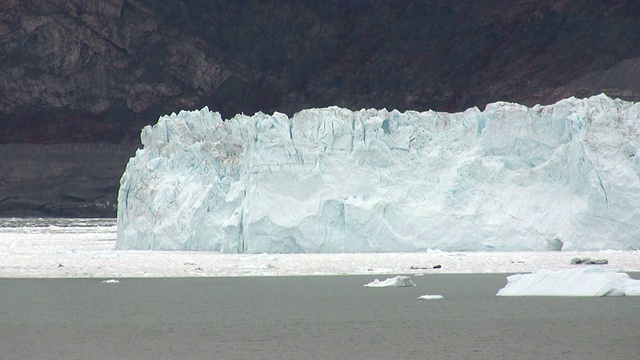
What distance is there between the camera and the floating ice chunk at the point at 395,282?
1571 centimetres

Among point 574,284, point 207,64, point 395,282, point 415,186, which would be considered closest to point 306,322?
point 395,282

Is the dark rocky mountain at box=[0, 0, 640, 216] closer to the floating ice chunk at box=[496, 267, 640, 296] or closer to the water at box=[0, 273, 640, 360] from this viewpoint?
the water at box=[0, 273, 640, 360]

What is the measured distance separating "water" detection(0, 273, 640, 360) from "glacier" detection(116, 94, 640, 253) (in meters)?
5.68

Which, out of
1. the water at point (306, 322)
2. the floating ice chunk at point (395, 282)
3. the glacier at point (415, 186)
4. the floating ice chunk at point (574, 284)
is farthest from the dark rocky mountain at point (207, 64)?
the floating ice chunk at point (574, 284)

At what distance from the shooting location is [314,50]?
87.1m

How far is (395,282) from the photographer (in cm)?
1585

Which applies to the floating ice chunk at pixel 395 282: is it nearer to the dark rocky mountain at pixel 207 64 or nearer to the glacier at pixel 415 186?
the glacier at pixel 415 186

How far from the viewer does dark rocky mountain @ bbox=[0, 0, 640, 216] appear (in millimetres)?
78625

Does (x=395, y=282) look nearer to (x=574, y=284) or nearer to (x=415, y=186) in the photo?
(x=574, y=284)

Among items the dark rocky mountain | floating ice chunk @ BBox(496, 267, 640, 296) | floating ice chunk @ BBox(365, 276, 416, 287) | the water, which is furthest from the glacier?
the dark rocky mountain

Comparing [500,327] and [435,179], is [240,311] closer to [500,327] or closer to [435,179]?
[500,327]

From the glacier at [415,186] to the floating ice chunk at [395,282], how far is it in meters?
6.09

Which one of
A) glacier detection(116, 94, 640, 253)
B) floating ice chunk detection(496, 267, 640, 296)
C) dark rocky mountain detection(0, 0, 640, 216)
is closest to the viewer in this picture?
floating ice chunk detection(496, 267, 640, 296)

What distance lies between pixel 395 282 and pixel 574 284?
106 inches
